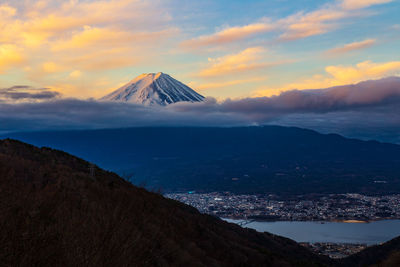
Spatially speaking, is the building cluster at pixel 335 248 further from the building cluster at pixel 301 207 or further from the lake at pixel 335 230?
the building cluster at pixel 301 207

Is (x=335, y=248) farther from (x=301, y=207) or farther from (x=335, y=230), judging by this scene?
(x=301, y=207)

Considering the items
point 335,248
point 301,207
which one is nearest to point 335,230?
point 335,248

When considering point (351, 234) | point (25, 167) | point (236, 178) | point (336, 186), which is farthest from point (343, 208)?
point (25, 167)

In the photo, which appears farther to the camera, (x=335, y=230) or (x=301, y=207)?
(x=301, y=207)

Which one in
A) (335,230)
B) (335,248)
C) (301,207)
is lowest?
(301,207)

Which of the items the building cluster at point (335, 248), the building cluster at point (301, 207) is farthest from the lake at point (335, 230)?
the building cluster at point (301, 207)
